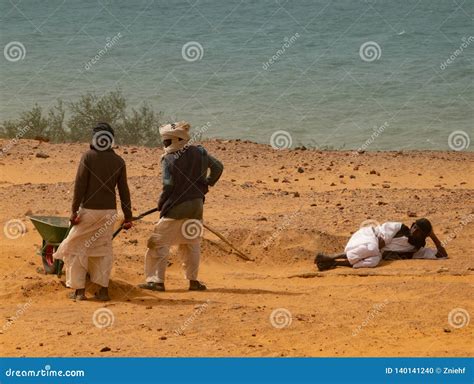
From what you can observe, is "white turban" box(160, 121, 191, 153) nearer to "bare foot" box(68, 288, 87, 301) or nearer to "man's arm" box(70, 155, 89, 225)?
"man's arm" box(70, 155, 89, 225)

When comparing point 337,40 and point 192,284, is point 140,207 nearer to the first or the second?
point 192,284

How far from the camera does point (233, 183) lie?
17.6 metres

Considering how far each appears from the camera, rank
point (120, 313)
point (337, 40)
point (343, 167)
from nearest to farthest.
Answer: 1. point (120, 313)
2. point (343, 167)
3. point (337, 40)

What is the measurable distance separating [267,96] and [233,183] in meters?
11.9

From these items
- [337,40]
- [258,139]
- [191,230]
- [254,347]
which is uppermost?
[337,40]

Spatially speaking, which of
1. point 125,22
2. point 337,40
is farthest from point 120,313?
point 125,22
